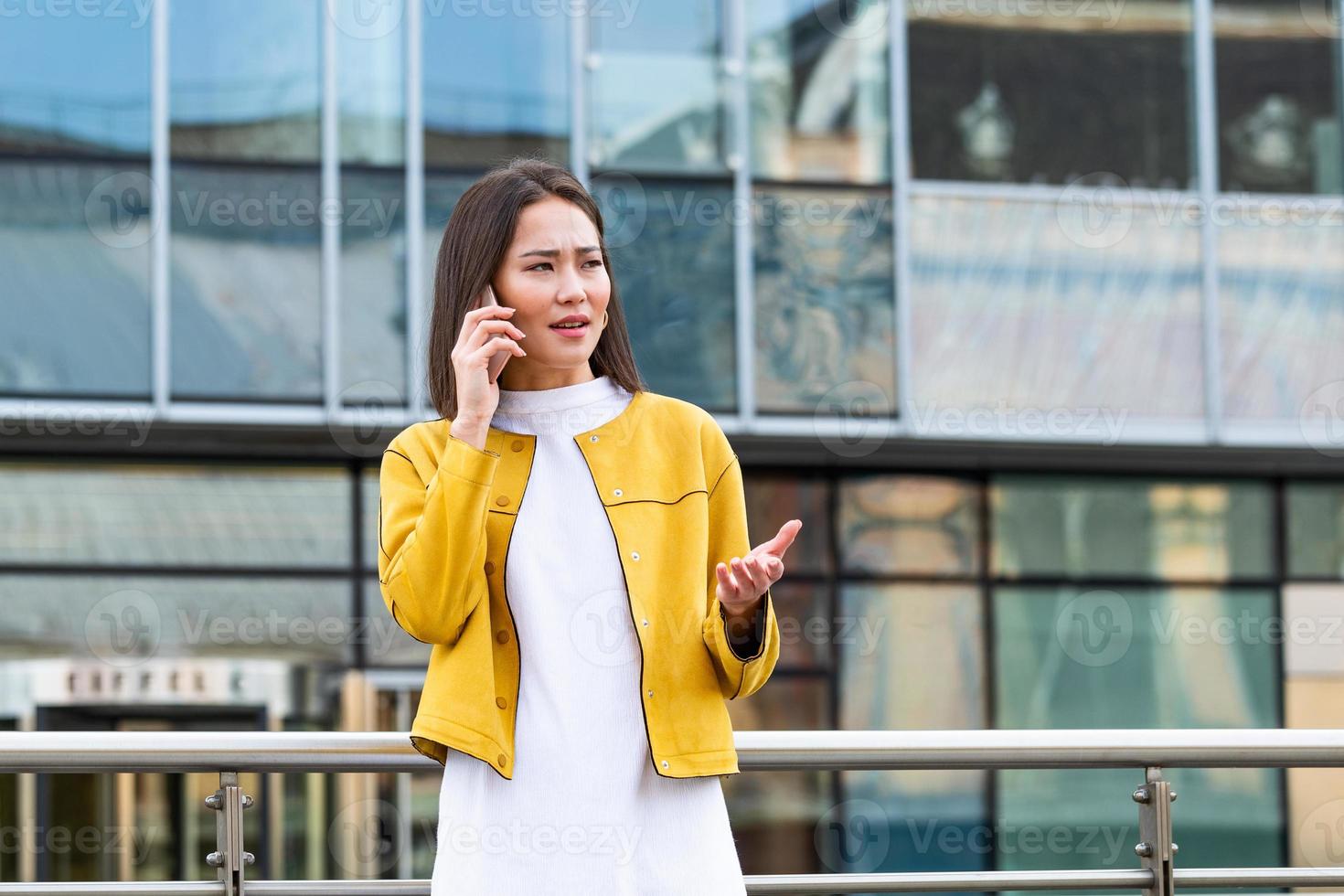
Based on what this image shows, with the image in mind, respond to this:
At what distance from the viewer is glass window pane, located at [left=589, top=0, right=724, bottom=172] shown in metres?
9.73

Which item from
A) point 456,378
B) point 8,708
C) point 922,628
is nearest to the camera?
point 456,378

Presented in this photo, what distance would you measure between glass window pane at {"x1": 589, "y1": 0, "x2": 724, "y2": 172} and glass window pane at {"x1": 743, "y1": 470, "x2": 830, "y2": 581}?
1874 millimetres

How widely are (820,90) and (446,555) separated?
825 centimetres

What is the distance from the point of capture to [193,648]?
373 inches

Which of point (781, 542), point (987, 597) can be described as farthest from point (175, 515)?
point (781, 542)

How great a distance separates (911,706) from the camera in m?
10.2

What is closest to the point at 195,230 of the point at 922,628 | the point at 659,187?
the point at 659,187

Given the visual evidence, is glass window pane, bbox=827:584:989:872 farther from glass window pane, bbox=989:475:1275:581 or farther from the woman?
the woman

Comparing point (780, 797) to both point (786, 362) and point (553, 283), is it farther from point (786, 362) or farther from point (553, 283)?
point (553, 283)

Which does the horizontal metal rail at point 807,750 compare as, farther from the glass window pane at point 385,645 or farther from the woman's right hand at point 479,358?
the glass window pane at point 385,645

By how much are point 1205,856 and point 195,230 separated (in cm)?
700

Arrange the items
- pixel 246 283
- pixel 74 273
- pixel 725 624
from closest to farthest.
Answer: pixel 725 624
pixel 74 273
pixel 246 283

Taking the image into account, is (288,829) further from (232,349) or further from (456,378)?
(456,378)

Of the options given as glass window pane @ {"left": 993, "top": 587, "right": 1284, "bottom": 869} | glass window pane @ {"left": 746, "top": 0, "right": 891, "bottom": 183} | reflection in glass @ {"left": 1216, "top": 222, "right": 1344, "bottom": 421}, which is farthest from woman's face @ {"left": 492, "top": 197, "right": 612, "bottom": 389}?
reflection in glass @ {"left": 1216, "top": 222, "right": 1344, "bottom": 421}
